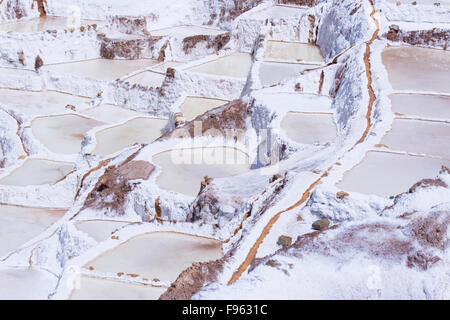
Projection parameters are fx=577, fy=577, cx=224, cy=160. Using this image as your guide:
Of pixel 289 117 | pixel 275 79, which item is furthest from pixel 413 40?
pixel 289 117

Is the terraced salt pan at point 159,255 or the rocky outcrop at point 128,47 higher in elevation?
the rocky outcrop at point 128,47

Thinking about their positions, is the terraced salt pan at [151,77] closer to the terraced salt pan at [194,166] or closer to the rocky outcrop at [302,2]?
the rocky outcrop at [302,2]

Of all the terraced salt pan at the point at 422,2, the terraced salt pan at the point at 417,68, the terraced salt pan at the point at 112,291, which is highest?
the terraced salt pan at the point at 422,2

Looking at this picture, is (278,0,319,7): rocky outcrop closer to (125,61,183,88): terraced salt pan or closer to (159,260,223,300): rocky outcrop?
(125,61,183,88): terraced salt pan

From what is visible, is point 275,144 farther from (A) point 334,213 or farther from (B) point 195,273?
(B) point 195,273

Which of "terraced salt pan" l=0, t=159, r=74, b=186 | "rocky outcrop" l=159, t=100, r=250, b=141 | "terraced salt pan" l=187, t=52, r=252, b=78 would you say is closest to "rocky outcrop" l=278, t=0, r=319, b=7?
"terraced salt pan" l=187, t=52, r=252, b=78

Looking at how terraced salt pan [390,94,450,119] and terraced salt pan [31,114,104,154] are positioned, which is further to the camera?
terraced salt pan [31,114,104,154]

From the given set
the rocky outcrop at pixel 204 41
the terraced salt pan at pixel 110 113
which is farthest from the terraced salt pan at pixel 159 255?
the rocky outcrop at pixel 204 41
